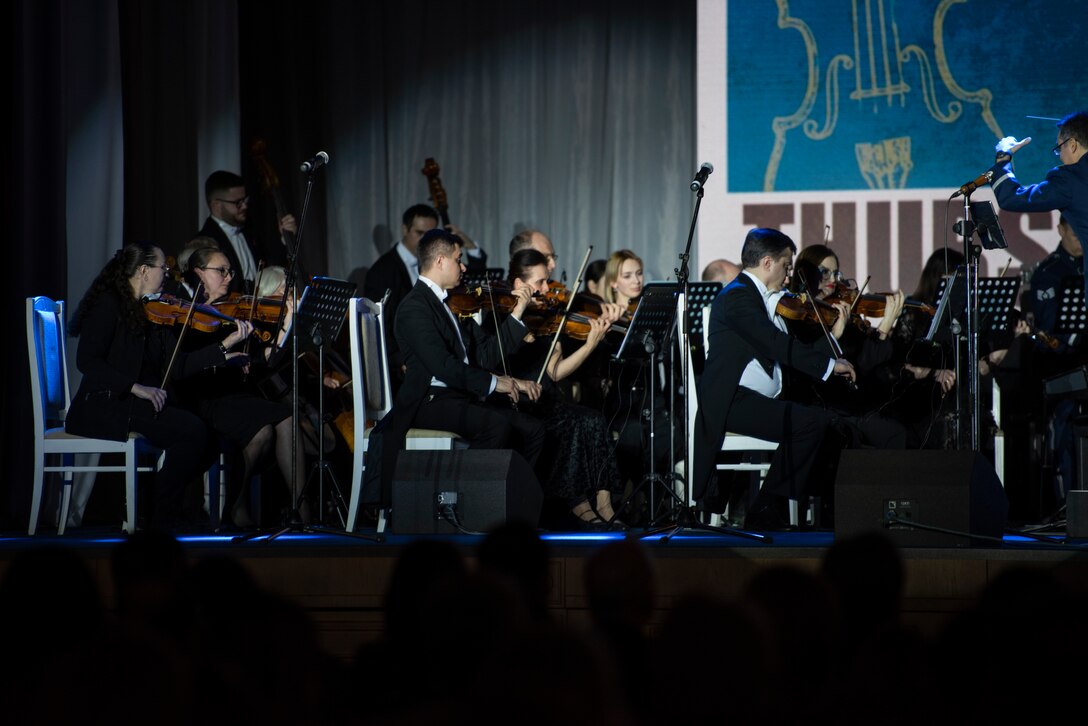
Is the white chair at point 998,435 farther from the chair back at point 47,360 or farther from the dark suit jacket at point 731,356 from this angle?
the chair back at point 47,360

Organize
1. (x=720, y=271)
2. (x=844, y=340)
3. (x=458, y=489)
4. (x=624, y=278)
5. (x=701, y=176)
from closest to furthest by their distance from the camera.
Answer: (x=701, y=176), (x=458, y=489), (x=844, y=340), (x=624, y=278), (x=720, y=271)

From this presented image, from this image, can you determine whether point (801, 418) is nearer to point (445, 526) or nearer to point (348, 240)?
point (445, 526)

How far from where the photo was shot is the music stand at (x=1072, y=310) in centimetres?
543

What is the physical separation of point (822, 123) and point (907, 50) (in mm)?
559

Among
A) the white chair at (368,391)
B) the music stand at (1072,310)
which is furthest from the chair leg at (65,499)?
the music stand at (1072,310)

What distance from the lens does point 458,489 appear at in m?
4.62

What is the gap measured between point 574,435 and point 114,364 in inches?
71.4

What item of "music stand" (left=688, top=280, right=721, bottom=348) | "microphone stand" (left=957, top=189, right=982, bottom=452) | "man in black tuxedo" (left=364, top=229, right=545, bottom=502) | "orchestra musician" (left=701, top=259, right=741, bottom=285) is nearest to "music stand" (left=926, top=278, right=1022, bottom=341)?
"microphone stand" (left=957, top=189, right=982, bottom=452)

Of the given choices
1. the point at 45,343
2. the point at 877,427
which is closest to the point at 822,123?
the point at 877,427

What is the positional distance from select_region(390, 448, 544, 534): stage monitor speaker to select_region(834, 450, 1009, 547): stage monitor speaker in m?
1.11

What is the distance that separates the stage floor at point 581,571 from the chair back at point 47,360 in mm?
940

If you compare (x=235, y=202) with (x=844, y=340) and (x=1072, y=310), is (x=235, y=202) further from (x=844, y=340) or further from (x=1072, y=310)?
(x=1072, y=310)

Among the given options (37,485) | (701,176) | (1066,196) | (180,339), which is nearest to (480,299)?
(180,339)

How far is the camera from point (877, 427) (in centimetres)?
537
